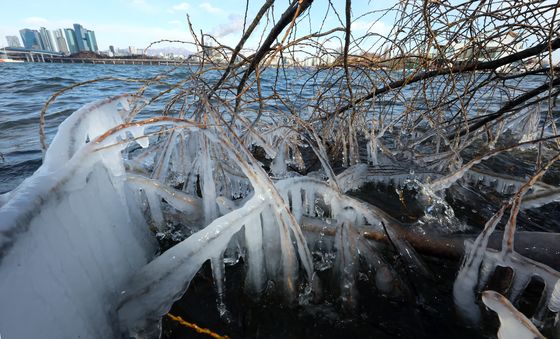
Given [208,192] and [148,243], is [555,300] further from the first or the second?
[148,243]

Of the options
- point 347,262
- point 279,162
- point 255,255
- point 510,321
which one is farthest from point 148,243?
point 279,162

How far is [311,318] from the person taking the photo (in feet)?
4.70

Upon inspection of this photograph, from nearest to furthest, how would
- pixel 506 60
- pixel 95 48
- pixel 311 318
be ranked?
pixel 311 318 < pixel 506 60 < pixel 95 48

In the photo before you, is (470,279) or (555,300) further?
(470,279)

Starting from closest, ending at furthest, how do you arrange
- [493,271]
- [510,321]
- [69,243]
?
[510,321]
[69,243]
[493,271]

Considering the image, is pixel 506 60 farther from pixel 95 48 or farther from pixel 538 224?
pixel 95 48

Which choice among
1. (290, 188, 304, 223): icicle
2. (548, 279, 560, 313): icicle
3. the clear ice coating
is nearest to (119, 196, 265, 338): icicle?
the clear ice coating

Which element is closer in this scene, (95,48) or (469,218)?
(469,218)

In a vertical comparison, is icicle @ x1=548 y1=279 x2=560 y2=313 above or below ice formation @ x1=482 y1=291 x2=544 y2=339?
below

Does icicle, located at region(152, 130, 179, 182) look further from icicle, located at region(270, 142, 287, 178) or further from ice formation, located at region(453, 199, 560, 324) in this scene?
ice formation, located at region(453, 199, 560, 324)

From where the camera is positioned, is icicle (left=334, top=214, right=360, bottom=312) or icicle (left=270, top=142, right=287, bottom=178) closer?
icicle (left=334, top=214, right=360, bottom=312)

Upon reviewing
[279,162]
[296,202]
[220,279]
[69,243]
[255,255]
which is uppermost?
[69,243]

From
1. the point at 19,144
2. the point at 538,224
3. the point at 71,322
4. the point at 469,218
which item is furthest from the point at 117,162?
the point at 19,144

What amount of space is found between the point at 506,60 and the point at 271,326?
246cm
